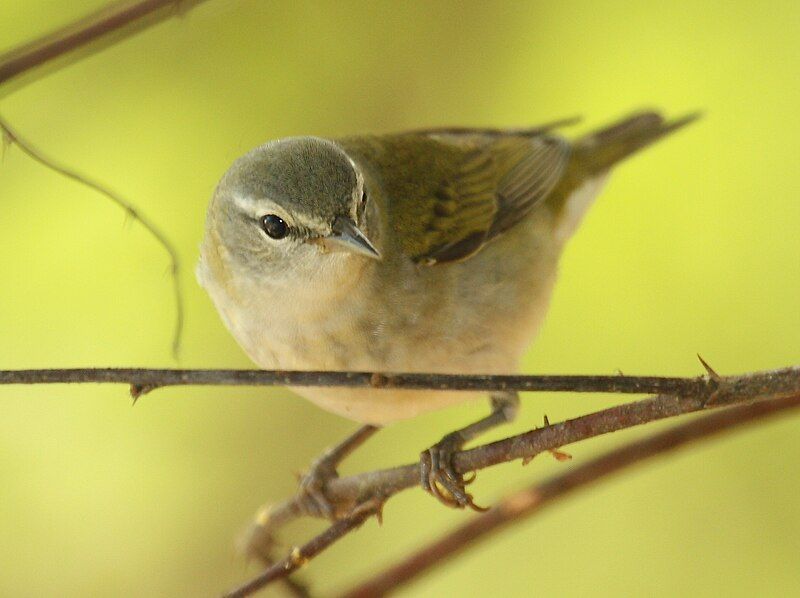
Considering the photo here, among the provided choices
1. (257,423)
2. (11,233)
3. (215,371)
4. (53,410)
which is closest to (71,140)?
(11,233)

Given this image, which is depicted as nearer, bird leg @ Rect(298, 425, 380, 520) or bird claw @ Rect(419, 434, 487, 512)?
bird claw @ Rect(419, 434, 487, 512)

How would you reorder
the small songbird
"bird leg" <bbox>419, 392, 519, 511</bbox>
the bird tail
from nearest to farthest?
the small songbird → "bird leg" <bbox>419, 392, 519, 511</bbox> → the bird tail

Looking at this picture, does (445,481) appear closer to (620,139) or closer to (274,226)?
(274,226)

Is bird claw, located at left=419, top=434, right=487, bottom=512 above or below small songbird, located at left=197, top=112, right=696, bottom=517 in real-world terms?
below

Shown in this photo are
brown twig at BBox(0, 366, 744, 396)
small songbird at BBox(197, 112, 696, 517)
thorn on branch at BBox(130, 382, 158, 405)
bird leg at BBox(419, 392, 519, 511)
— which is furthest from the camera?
bird leg at BBox(419, 392, 519, 511)

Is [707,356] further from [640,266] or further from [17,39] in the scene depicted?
[17,39]

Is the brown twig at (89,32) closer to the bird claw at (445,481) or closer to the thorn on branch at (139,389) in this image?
the thorn on branch at (139,389)

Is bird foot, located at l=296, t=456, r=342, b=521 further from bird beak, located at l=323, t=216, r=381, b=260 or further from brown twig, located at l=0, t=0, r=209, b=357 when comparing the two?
brown twig, located at l=0, t=0, r=209, b=357

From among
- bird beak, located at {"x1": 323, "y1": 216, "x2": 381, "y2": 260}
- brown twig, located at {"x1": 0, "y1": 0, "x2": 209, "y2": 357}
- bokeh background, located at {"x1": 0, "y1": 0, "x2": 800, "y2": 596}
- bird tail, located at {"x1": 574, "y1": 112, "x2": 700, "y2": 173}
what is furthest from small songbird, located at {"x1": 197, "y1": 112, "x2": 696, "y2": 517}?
brown twig, located at {"x1": 0, "y1": 0, "x2": 209, "y2": 357}
